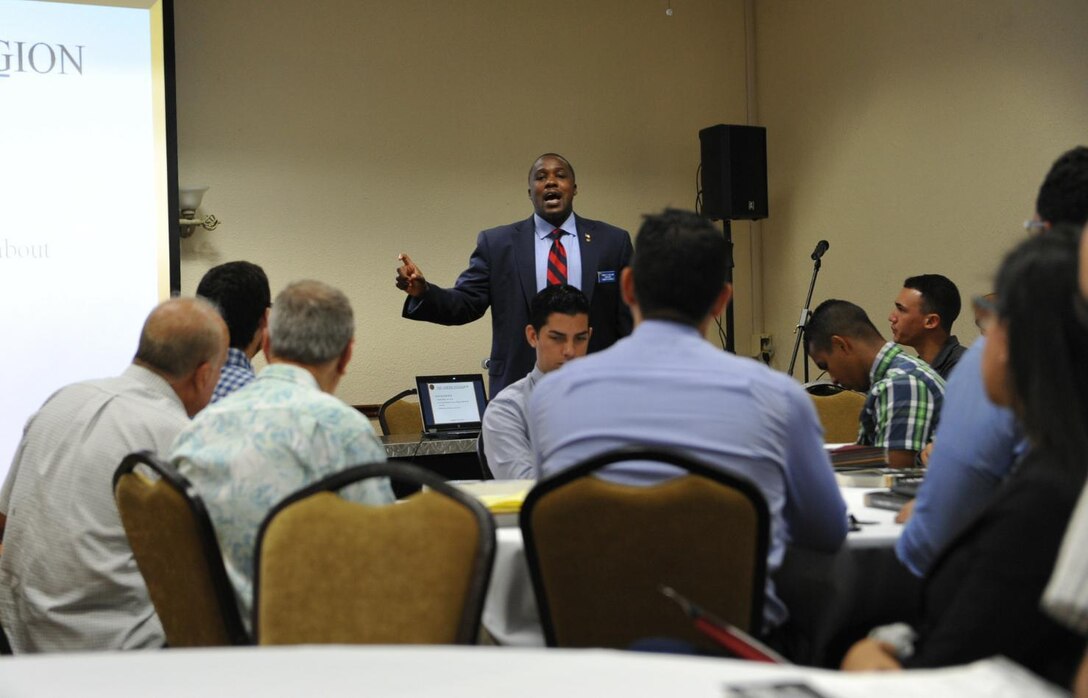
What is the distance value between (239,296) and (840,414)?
2294 mm

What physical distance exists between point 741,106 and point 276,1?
2.88 meters

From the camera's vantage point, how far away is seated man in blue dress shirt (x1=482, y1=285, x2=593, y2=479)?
327 cm

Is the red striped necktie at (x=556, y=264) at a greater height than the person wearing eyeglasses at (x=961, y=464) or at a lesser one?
greater

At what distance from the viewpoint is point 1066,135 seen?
4945 millimetres

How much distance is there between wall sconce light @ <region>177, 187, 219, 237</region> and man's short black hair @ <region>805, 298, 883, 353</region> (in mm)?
3289

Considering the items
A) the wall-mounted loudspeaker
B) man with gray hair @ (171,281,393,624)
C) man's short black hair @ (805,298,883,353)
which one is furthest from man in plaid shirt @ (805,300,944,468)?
the wall-mounted loudspeaker

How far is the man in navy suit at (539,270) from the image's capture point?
4406 mm

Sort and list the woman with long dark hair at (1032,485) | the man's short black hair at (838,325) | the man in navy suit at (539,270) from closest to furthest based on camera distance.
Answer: the woman with long dark hair at (1032,485) → the man's short black hair at (838,325) → the man in navy suit at (539,270)

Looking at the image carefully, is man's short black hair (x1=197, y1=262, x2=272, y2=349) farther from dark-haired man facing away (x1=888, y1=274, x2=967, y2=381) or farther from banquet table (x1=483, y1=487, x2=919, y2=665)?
dark-haired man facing away (x1=888, y1=274, x2=967, y2=381)

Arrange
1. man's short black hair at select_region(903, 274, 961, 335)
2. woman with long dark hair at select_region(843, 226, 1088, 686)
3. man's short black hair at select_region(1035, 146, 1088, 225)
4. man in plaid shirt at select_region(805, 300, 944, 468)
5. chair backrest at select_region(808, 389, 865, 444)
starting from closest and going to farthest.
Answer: woman with long dark hair at select_region(843, 226, 1088, 686), man's short black hair at select_region(1035, 146, 1088, 225), man in plaid shirt at select_region(805, 300, 944, 468), chair backrest at select_region(808, 389, 865, 444), man's short black hair at select_region(903, 274, 961, 335)

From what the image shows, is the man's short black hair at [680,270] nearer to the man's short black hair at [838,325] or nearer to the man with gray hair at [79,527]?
the man with gray hair at [79,527]

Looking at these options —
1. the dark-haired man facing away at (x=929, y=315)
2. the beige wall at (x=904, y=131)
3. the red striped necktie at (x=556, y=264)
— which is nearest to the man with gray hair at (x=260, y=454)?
the red striped necktie at (x=556, y=264)

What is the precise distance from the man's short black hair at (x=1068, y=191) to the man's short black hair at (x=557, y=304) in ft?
5.34

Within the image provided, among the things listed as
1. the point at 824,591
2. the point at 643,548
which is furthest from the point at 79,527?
the point at 824,591
